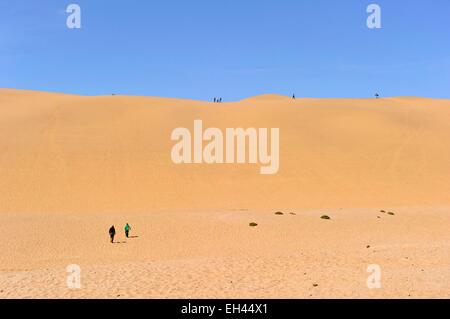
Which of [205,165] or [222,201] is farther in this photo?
[205,165]

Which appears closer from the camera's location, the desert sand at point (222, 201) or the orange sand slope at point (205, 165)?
the desert sand at point (222, 201)

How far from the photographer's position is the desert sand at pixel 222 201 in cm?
1626

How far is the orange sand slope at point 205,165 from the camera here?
→ 4059cm

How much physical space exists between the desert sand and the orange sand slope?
226 mm

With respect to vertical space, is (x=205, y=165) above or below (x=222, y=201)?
above

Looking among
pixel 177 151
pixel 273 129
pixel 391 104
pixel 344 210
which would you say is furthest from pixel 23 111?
pixel 391 104

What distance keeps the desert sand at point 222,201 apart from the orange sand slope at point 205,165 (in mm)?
226

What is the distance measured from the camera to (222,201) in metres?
40.2

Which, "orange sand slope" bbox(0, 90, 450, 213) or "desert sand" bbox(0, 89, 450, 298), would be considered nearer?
"desert sand" bbox(0, 89, 450, 298)

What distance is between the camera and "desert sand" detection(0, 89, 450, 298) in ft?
53.3

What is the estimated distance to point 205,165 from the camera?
48.7m

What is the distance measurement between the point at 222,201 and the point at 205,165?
9.06 meters
